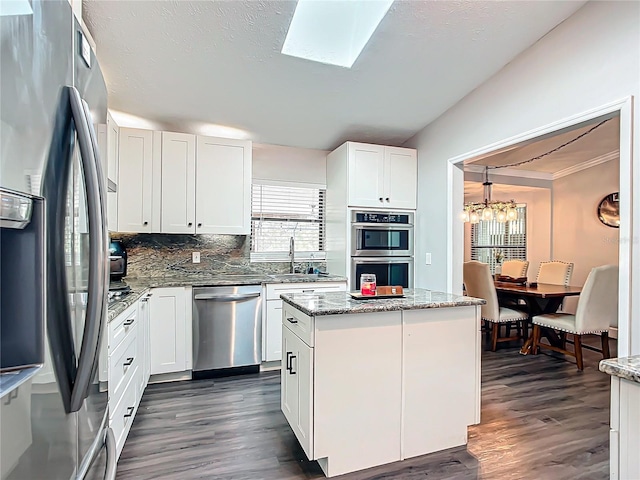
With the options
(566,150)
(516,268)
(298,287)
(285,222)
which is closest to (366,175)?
(285,222)

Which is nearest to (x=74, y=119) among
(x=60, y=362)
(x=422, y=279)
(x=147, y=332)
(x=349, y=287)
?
(x=60, y=362)

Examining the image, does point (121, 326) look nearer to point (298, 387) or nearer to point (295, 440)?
point (298, 387)

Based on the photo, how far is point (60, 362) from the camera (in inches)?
29.8

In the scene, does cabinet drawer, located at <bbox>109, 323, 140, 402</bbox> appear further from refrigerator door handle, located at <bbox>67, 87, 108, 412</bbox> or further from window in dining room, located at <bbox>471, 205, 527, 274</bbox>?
window in dining room, located at <bbox>471, 205, 527, 274</bbox>

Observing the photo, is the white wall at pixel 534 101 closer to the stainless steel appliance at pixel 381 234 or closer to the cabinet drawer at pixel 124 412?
the stainless steel appliance at pixel 381 234

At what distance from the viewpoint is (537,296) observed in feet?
12.9

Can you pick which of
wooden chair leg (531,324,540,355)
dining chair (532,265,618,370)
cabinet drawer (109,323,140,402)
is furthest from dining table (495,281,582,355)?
cabinet drawer (109,323,140,402)

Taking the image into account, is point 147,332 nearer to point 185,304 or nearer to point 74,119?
point 185,304

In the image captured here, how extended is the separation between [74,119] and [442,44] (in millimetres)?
2678

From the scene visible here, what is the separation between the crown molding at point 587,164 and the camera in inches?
199

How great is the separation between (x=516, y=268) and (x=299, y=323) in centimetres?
471

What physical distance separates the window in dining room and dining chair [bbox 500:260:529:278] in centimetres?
63

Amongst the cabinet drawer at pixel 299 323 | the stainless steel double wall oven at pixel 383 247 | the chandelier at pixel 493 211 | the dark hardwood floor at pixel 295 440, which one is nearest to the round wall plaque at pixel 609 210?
the chandelier at pixel 493 211

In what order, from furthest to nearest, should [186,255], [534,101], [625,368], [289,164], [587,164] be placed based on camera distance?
[587,164] → [289,164] → [186,255] → [534,101] → [625,368]
